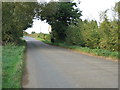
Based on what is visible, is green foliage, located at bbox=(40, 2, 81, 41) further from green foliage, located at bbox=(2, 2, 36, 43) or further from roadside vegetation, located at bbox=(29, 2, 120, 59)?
green foliage, located at bbox=(2, 2, 36, 43)

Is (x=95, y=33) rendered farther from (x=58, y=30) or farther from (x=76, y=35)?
(x=58, y=30)

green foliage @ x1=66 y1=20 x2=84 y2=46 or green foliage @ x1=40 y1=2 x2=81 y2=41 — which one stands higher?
green foliage @ x1=40 y1=2 x2=81 y2=41

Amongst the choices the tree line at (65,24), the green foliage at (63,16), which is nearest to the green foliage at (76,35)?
the tree line at (65,24)

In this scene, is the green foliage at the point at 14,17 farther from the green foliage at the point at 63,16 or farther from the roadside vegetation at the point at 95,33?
the green foliage at the point at 63,16

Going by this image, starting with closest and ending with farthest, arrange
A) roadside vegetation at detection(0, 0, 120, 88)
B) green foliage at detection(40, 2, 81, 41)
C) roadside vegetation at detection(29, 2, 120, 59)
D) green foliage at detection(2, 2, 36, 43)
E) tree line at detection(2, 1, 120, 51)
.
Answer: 1. roadside vegetation at detection(0, 0, 120, 88)
2. roadside vegetation at detection(29, 2, 120, 59)
3. tree line at detection(2, 1, 120, 51)
4. green foliage at detection(2, 2, 36, 43)
5. green foliage at detection(40, 2, 81, 41)

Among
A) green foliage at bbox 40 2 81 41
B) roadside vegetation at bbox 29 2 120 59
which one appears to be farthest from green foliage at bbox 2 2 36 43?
green foliage at bbox 40 2 81 41

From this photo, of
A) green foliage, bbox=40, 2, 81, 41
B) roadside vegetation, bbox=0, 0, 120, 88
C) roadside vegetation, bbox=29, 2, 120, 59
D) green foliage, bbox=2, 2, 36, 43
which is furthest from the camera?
green foliage, bbox=40, 2, 81, 41

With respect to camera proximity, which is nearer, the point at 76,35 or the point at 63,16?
the point at 76,35

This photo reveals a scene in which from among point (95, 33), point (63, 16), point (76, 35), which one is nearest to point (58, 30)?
point (63, 16)

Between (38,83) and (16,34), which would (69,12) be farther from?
(38,83)

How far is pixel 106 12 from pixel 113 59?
4294 millimetres

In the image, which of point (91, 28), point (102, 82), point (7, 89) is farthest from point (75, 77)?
point (91, 28)

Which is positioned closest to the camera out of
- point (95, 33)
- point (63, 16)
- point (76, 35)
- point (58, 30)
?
point (95, 33)

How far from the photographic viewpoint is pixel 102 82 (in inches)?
298
